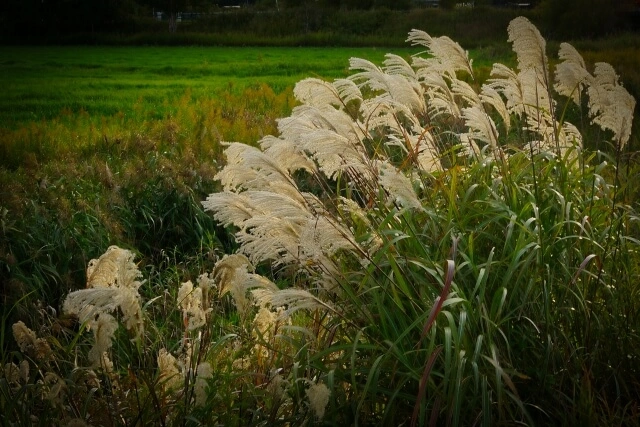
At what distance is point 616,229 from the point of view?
10.7ft

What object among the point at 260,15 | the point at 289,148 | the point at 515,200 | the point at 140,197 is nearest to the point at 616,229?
the point at 515,200

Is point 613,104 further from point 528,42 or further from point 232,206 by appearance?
point 232,206

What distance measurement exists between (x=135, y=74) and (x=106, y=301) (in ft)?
28.6

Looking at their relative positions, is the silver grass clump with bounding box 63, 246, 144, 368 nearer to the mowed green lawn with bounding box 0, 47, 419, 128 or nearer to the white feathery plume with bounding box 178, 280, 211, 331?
the white feathery plume with bounding box 178, 280, 211, 331

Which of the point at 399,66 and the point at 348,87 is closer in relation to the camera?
the point at 348,87

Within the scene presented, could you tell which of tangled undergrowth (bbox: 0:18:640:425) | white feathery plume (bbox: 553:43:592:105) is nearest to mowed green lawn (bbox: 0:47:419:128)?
white feathery plume (bbox: 553:43:592:105)

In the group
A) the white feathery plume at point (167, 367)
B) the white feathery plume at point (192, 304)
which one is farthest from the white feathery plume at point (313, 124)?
the white feathery plume at point (167, 367)

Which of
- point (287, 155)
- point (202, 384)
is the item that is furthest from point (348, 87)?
point (202, 384)

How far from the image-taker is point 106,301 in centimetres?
240

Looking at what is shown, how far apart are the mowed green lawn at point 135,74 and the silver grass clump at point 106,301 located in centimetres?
349

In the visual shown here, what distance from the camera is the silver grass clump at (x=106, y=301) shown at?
2.34 m

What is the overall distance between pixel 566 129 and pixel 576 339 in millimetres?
1184

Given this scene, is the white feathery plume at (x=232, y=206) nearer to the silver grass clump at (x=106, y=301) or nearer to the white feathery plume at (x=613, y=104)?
the silver grass clump at (x=106, y=301)

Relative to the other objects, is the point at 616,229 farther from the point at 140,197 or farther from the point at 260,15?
the point at 260,15
